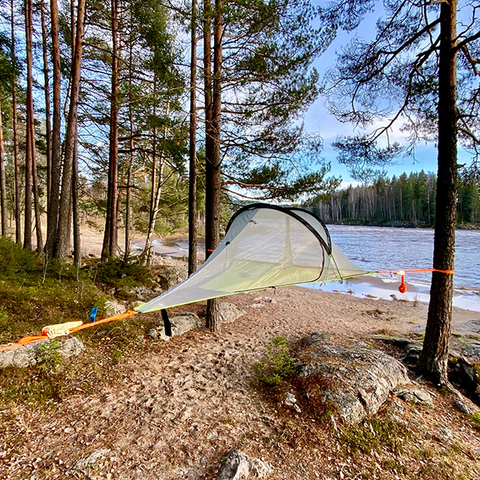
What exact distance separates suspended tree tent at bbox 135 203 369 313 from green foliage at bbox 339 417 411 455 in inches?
64.6

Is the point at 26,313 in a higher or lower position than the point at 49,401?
higher

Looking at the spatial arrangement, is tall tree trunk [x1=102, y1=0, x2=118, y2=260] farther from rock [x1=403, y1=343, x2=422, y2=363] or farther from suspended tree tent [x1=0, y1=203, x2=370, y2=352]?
rock [x1=403, y1=343, x2=422, y2=363]

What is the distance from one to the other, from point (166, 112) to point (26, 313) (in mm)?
3784

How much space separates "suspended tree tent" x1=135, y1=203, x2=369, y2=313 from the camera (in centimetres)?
357

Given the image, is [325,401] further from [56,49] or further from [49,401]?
[56,49]

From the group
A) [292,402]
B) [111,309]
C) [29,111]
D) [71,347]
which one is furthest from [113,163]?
[292,402]

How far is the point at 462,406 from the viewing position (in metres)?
2.89

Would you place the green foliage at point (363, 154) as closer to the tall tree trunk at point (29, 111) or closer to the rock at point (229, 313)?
the rock at point (229, 313)

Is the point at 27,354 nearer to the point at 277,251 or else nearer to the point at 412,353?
the point at 277,251

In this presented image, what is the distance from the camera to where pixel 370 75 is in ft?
13.2

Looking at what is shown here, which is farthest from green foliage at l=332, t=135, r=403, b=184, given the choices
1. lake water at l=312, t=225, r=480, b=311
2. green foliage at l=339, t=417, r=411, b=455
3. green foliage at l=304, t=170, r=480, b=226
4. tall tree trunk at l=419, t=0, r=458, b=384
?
green foliage at l=304, t=170, r=480, b=226

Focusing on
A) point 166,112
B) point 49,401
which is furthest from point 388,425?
point 166,112

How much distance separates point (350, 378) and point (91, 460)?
2.35 metres

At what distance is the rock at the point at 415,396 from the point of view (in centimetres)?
281
